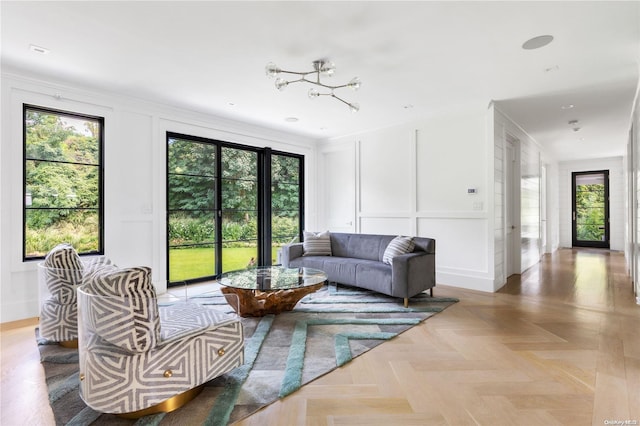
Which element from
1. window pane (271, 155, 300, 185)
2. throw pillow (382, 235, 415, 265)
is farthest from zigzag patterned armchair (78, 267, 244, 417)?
window pane (271, 155, 300, 185)

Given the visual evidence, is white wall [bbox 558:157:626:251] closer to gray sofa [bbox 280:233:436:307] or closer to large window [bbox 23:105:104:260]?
gray sofa [bbox 280:233:436:307]

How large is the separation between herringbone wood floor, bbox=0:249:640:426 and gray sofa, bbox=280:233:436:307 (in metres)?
0.52

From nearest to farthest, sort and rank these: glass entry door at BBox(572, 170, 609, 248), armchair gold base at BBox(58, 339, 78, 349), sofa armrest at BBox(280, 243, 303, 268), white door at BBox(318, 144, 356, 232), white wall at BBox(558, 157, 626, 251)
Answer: armchair gold base at BBox(58, 339, 78, 349) < sofa armrest at BBox(280, 243, 303, 268) < white door at BBox(318, 144, 356, 232) < white wall at BBox(558, 157, 626, 251) < glass entry door at BBox(572, 170, 609, 248)

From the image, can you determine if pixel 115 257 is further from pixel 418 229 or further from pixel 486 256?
pixel 486 256

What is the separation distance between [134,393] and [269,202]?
4.41 m

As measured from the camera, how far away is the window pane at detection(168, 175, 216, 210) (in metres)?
4.84

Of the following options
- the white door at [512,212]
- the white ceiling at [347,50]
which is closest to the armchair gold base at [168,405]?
the white ceiling at [347,50]

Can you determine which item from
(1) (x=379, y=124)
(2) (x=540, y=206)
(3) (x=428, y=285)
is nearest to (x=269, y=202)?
(1) (x=379, y=124)

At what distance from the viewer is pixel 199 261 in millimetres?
5148

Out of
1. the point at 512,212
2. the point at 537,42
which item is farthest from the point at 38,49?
the point at 512,212

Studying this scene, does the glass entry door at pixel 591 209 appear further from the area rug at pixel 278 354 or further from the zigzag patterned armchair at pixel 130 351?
the zigzag patterned armchair at pixel 130 351

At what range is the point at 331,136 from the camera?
6.60 metres

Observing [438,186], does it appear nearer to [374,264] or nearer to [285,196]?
[374,264]

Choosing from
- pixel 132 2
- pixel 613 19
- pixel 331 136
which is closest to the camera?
pixel 132 2
